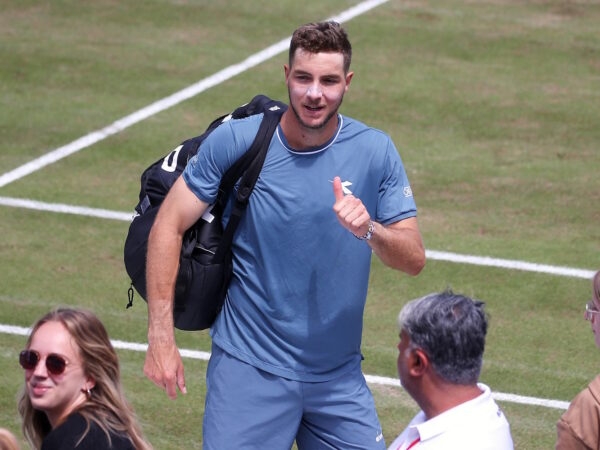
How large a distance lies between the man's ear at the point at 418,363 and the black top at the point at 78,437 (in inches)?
50.3

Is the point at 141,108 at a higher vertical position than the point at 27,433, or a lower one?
lower

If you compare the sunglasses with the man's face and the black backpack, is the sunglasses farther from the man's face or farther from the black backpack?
the man's face

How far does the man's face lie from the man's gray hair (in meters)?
1.66

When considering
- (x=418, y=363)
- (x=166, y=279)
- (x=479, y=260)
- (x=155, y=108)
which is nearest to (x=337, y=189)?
(x=166, y=279)

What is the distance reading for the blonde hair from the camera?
5150mm

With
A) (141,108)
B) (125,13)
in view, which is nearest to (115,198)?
(141,108)

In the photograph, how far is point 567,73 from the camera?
14578 millimetres

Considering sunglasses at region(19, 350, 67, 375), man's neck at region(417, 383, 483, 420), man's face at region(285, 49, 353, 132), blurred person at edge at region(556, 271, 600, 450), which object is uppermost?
man's face at region(285, 49, 353, 132)

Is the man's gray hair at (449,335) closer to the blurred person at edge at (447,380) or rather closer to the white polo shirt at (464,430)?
the blurred person at edge at (447,380)

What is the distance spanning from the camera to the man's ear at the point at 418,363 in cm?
438

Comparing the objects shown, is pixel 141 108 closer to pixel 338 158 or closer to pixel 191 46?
pixel 191 46

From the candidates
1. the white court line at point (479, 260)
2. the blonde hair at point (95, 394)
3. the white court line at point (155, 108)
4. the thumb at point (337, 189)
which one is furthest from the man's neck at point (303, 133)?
the white court line at point (155, 108)

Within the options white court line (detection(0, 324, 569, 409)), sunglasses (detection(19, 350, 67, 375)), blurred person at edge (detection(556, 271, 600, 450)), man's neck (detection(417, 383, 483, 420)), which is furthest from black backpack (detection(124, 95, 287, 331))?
white court line (detection(0, 324, 569, 409))

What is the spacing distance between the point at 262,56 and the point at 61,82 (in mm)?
2270
